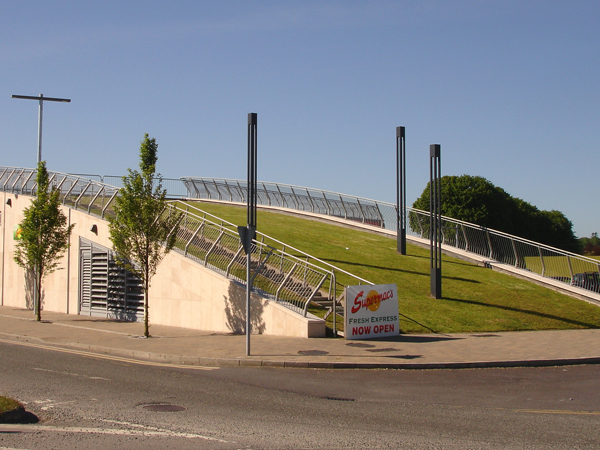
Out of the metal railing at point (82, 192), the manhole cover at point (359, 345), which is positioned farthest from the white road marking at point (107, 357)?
the metal railing at point (82, 192)

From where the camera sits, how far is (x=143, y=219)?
1650cm

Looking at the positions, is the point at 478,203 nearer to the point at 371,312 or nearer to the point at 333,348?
the point at 371,312

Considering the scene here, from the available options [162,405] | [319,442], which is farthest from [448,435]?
[162,405]

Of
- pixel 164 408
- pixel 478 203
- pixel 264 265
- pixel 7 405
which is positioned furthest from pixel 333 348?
pixel 478 203

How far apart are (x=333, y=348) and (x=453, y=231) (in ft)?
52.0

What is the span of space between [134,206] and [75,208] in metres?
8.96

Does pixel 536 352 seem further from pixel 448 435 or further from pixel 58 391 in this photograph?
pixel 58 391

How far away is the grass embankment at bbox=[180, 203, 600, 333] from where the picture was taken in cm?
1736

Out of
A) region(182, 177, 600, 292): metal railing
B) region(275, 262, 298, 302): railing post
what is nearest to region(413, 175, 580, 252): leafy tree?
region(182, 177, 600, 292): metal railing

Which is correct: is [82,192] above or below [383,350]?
above

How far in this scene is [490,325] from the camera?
17.1m

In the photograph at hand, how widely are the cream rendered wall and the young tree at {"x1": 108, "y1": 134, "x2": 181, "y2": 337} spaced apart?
1.97 metres

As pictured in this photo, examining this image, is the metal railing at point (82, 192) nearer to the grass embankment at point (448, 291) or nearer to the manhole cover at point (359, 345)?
the grass embankment at point (448, 291)

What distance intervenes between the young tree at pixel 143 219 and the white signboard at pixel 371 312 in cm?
552
